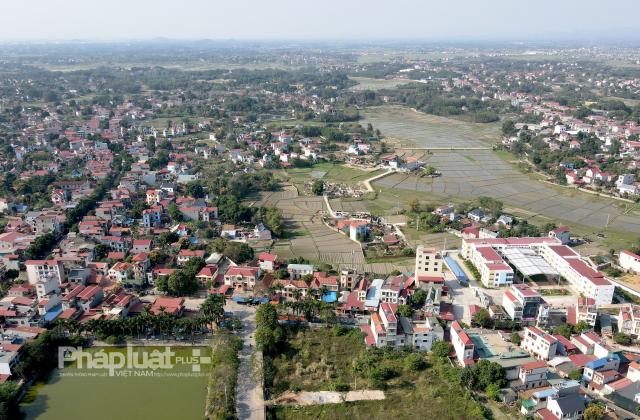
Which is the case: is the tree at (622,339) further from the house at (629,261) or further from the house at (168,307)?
the house at (168,307)

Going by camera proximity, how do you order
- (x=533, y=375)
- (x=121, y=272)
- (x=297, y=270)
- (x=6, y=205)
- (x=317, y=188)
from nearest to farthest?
(x=533, y=375) → (x=121, y=272) → (x=297, y=270) → (x=6, y=205) → (x=317, y=188)

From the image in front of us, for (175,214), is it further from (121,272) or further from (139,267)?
(121,272)

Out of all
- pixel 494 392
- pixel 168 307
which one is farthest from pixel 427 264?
pixel 168 307

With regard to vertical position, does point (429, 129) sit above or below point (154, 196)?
above

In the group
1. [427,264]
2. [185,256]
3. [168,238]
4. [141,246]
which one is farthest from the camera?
[168,238]

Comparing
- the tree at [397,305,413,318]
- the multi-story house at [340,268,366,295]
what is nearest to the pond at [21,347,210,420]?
the multi-story house at [340,268,366,295]

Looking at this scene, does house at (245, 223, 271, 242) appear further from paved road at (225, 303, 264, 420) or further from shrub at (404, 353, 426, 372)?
shrub at (404, 353, 426, 372)
